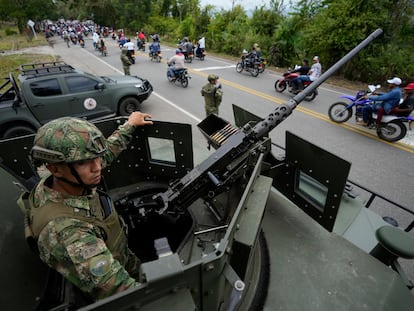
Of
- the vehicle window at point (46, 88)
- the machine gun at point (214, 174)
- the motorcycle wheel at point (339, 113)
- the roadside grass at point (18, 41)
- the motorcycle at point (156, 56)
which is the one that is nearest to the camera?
the machine gun at point (214, 174)

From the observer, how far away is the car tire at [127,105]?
8.17 metres

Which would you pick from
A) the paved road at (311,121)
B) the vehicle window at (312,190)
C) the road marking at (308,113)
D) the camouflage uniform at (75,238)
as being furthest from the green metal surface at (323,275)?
the road marking at (308,113)

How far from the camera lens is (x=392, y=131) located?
23.3 feet

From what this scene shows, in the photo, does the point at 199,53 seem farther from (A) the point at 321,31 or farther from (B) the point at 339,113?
(B) the point at 339,113

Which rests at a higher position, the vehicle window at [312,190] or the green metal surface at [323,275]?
the vehicle window at [312,190]

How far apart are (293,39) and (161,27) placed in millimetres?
25251

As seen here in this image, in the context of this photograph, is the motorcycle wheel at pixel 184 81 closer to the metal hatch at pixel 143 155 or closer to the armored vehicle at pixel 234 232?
the armored vehicle at pixel 234 232

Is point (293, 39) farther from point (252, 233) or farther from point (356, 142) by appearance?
point (252, 233)

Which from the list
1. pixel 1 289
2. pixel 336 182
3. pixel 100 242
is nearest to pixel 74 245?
pixel 100 242

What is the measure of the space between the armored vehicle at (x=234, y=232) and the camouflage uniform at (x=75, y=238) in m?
0.33

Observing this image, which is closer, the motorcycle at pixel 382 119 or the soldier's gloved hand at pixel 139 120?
the soldier's gloved hand at pixel 139 120

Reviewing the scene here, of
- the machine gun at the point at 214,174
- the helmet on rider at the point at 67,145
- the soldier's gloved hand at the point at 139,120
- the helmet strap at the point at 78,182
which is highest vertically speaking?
the helmet on rider at the point at 67,145

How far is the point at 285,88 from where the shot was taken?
11.4 metres

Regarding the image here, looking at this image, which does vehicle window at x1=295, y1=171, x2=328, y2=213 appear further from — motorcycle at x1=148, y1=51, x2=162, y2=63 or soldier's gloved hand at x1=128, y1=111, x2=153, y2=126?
motorcycle at x1=148, y1=51, x2=162, y2=63
